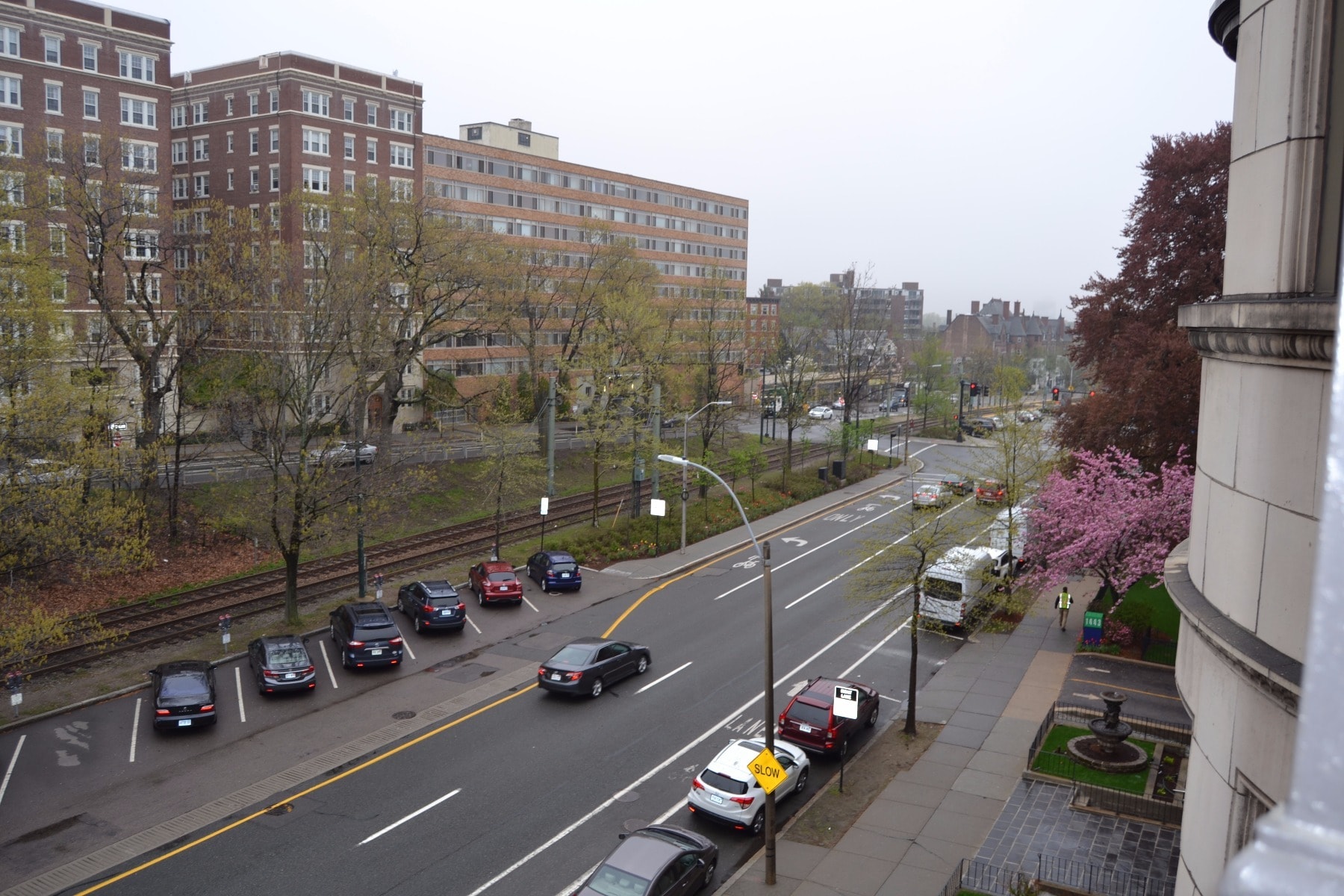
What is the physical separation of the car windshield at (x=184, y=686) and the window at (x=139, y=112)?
4135 centimetres

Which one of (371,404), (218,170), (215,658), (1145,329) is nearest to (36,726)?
(215,658)

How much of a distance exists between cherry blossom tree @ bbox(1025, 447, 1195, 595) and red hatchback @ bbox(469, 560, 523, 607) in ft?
54.8

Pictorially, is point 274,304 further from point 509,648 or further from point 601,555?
point 601,555

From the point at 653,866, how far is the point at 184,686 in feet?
44.3

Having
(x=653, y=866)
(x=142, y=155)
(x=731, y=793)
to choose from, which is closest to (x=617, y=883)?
(x=653, y=866)

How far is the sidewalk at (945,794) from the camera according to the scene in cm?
1677

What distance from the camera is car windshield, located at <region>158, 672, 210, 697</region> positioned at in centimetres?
2259

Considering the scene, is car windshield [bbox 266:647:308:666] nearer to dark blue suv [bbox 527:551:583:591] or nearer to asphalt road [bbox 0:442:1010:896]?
asphalt road [bbox 0:442:1010:896]

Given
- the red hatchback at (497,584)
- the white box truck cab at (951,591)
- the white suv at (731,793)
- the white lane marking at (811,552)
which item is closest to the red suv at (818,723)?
the white suv at (731,793)

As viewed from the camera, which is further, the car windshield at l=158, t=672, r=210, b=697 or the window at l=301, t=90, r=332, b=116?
the window at l=301, t=90, r=332, b=116

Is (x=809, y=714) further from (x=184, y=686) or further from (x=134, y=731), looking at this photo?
(x=134, y=731)

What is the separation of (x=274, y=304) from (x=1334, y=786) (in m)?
32.6

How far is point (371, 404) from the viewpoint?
67.4 metres

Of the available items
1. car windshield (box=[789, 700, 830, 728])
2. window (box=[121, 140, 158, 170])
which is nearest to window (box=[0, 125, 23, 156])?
window (box=[121, 140, 158, 170])
